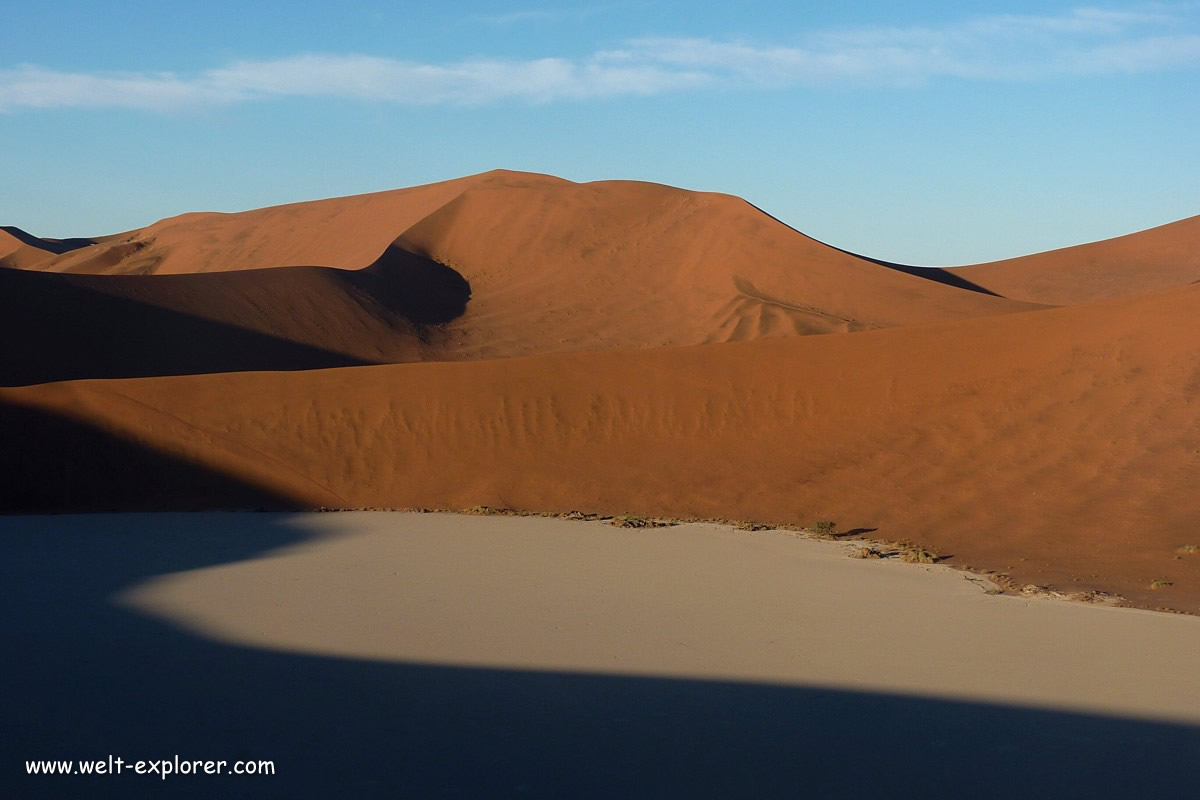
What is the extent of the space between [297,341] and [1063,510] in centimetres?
3047

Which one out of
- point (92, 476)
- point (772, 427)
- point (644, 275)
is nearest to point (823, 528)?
point (772, 427)

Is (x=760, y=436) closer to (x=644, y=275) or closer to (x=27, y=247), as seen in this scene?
(x=644, y=275)

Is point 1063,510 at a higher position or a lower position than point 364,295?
lower

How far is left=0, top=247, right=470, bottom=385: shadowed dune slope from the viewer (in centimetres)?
3259

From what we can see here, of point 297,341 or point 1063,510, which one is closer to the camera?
point 1063,510

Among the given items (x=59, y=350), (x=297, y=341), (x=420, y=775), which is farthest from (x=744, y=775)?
(x=297, y=341)

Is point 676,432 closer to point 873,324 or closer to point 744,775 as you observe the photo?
point 744,775

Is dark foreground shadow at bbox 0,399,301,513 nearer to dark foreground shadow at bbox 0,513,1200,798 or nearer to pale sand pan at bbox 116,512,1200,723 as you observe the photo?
pale sand pan at bbox 116,512,1200,723

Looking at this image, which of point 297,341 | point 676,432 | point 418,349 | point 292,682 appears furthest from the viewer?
point 418,349

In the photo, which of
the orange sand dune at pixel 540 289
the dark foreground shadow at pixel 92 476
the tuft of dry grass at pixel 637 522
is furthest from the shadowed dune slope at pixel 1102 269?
the dark foreground shadow at pixel 92 476

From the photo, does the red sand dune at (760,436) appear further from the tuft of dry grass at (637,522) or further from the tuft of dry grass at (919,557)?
the tuft of dry grass at (637,522)

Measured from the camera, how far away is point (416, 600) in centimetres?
959

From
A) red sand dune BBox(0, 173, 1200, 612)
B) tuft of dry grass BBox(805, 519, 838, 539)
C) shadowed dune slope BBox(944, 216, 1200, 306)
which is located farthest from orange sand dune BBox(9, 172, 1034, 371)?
tuft of dry grass BBox(805, 519, 838, 539)

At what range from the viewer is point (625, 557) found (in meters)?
12.2
